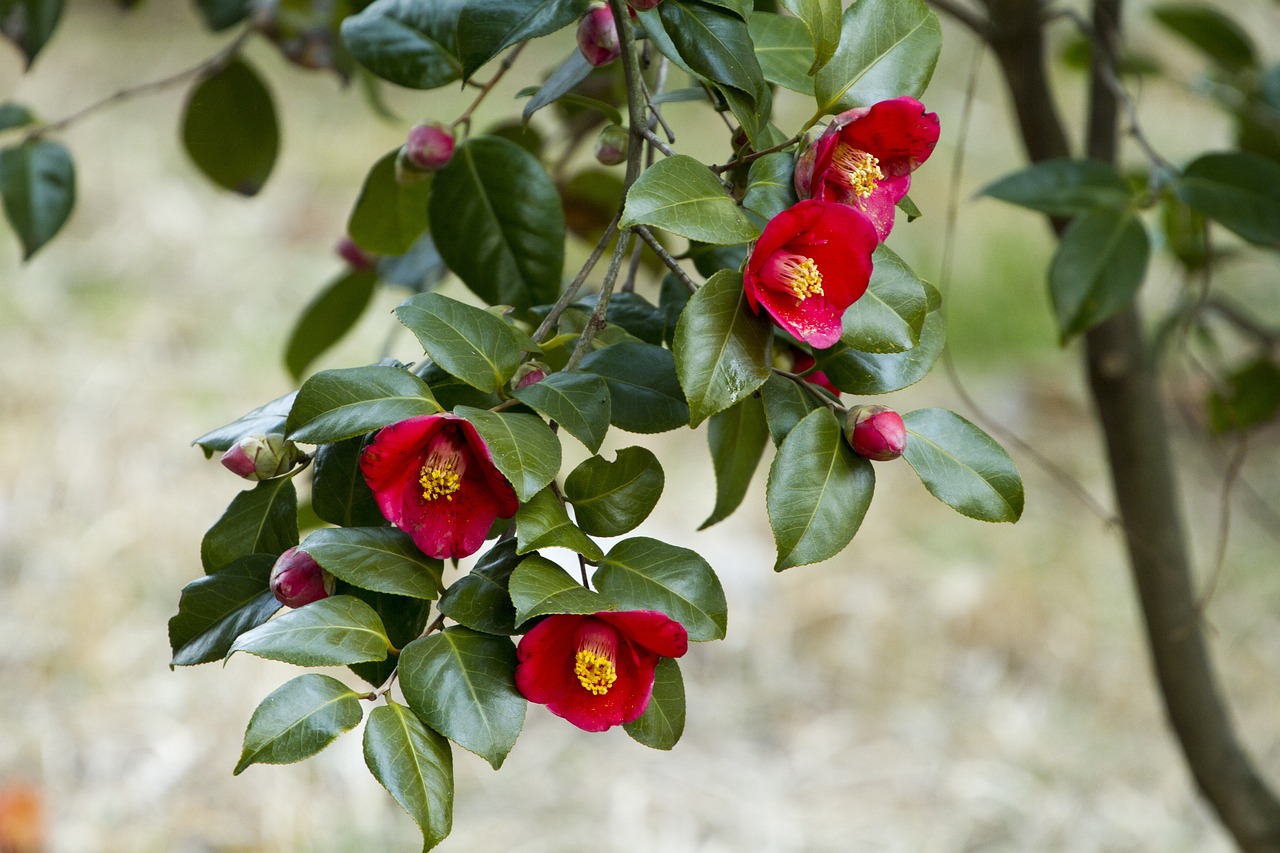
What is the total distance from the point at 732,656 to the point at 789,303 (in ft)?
5.14

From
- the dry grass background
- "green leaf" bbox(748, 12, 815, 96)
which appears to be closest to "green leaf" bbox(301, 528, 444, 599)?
"green leaf" bbox(748, 12, 815, 96)

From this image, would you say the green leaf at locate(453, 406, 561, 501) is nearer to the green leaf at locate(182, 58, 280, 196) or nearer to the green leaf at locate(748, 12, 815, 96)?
the green leaf at locate(748, 12, 815, 96)

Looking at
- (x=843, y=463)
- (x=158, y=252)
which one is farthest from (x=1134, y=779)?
(x=158, y=252)

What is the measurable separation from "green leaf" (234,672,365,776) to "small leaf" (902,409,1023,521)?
19 centimetres

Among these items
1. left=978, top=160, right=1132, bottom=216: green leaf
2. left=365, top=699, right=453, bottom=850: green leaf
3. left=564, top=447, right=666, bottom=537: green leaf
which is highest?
left=564, top=447, right=666, bottom=537: green leaf

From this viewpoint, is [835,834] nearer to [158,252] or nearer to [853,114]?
[853,114]

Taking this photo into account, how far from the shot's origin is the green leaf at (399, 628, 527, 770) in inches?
13.2

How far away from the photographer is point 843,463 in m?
0.37

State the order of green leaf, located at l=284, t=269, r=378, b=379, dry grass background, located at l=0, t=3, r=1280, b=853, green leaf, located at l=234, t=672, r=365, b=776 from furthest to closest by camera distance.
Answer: dry grass background, located at l=0, t=3, r=1280, b=853 → green leaf, located at l=284, t=269, r=378, b=379 → green leaf, located at l=234, t=672, r=365, b=776

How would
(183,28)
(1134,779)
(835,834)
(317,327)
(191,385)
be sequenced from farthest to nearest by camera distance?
(183,28)
(191,385)
(1134,779)
(835,834)
(317,327)

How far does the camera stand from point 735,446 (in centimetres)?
46

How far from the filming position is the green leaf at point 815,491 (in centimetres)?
35

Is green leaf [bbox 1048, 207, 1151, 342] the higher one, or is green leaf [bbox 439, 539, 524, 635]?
green leaf [bbox 439, 539, 524, 635]

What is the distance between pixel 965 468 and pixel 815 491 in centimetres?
6
